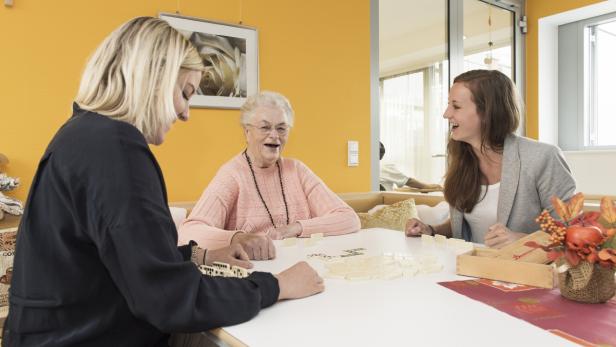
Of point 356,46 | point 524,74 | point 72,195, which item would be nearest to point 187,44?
point 72,195

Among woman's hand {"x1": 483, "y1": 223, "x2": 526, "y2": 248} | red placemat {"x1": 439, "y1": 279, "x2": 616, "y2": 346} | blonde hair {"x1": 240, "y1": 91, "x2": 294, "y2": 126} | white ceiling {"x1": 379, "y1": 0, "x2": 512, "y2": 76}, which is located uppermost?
white ceiling {"x1": 379, "y1": 0, "x2": 512, "y2": 76}

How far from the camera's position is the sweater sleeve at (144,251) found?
31.6 inches

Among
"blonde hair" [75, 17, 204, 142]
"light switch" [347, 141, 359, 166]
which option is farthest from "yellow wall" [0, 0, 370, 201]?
"blonde hair" [75, 17, 204, 142]

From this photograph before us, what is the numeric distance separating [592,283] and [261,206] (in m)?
1.45

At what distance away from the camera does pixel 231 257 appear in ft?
4.57

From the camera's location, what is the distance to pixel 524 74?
5.05m

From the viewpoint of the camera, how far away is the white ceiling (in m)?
3.93

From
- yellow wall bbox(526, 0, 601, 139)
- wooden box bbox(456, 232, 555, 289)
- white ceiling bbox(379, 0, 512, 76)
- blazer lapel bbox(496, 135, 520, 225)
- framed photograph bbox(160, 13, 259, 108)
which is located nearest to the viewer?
wooden box bbox(456, 232, 555, 289)

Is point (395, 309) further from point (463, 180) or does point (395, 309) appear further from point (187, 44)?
point (463, 180)

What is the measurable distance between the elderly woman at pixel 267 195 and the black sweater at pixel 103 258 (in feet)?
3.19

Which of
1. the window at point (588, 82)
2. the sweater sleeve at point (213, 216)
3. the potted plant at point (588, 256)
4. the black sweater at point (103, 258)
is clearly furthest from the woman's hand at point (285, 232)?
the window at point (588, 82)

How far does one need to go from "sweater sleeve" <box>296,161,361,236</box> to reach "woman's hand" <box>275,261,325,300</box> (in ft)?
2.92

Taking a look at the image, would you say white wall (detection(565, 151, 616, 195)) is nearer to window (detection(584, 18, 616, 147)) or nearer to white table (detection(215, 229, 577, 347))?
window (detection(584, 18, 616, 147))

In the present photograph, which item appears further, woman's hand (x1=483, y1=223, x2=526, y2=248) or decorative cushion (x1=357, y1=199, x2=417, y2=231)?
decorative cushion (x1=357, y1=199, x2=417, y2=231)
